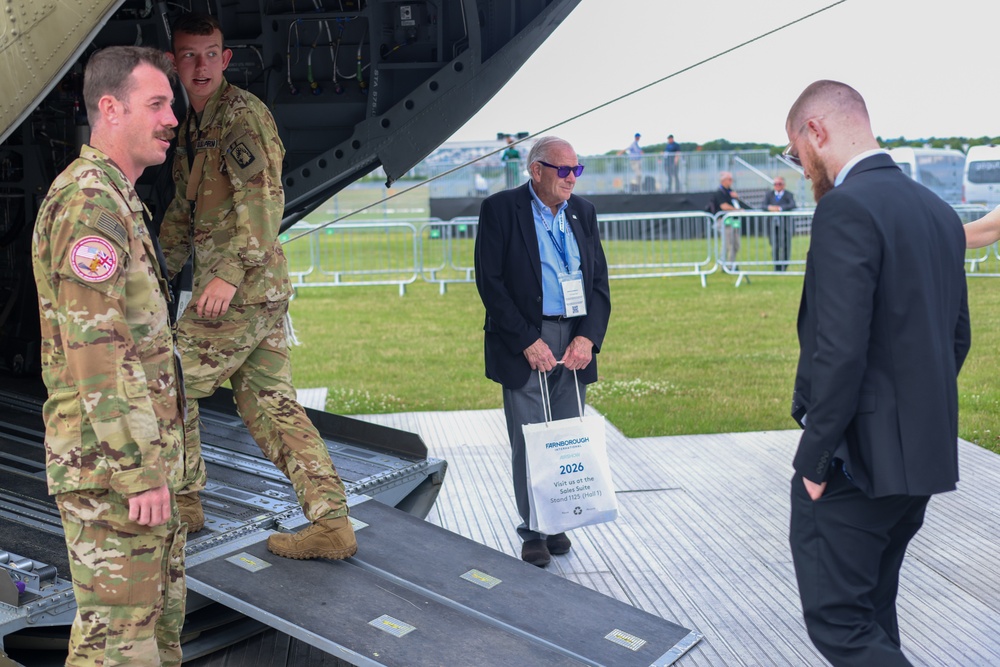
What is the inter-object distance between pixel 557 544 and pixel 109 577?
2516 millimetres

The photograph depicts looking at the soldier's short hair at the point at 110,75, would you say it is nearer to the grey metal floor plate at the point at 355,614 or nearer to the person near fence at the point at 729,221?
the grey metal floor plate at the point at 355,614

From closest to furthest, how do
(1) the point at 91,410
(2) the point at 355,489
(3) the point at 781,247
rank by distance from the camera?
(1) the point at 91,410, (2) the point at 355,489, (3) the point at 781,247

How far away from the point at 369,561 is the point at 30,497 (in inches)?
53.8

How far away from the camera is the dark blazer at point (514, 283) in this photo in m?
4.55

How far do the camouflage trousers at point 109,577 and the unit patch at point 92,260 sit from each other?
21.4 inches

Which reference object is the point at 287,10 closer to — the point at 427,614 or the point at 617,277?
the point at 427,614

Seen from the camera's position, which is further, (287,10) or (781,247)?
(781,247)

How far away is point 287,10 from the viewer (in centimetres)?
523

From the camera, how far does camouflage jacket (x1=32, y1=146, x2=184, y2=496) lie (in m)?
2.50

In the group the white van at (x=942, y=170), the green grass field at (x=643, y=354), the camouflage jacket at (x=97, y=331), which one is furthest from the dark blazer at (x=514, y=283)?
the white van at (x=942, y=170)

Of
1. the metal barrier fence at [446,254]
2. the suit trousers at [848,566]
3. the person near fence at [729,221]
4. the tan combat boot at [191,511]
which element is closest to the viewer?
the suit trousers at [848,566]

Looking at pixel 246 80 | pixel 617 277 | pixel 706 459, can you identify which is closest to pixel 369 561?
pixel 246 80

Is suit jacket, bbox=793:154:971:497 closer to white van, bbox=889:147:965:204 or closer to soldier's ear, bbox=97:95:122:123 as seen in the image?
soldier's ear, bbox=97:95:122:123

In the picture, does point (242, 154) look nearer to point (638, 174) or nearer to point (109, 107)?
point (109, 107)
